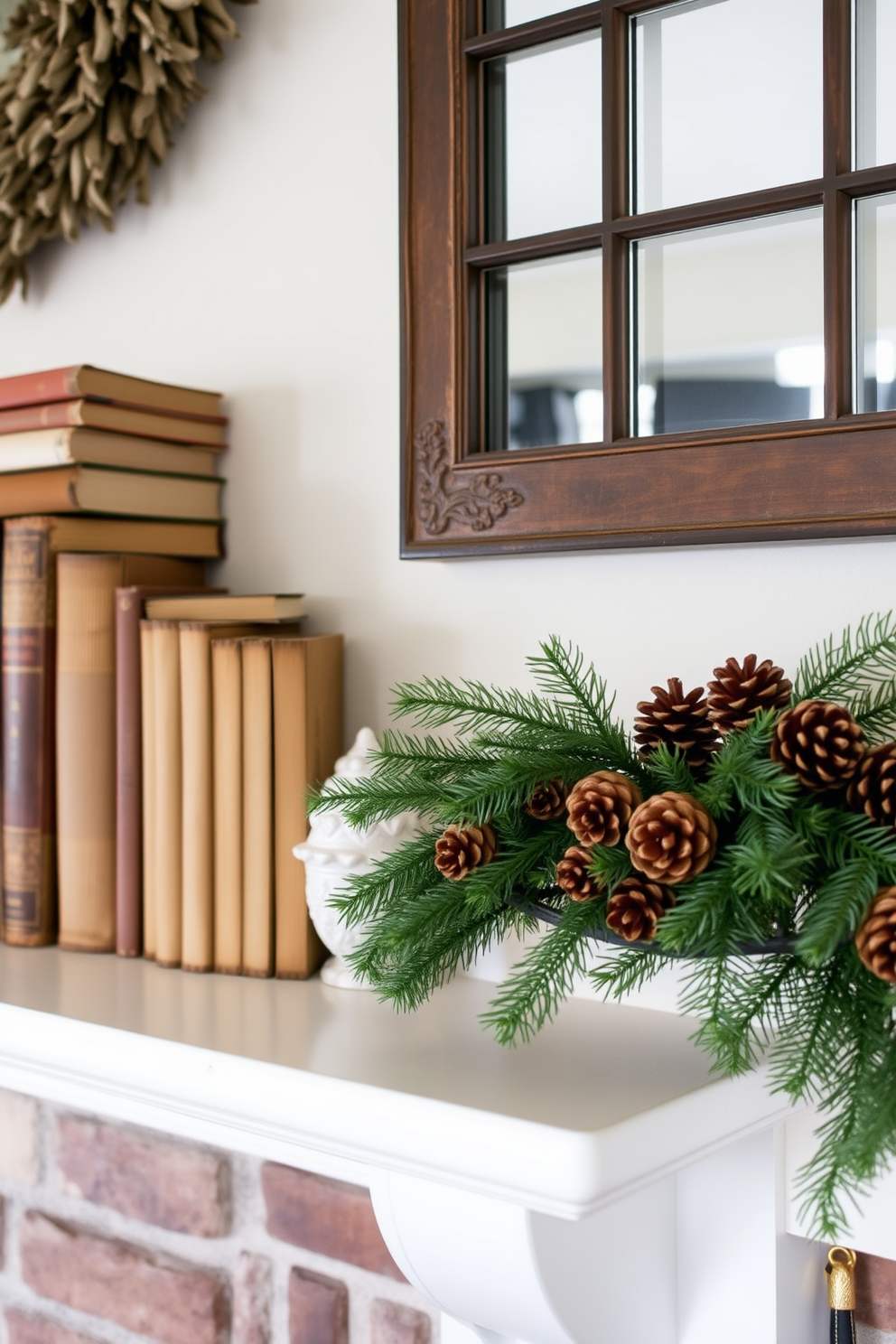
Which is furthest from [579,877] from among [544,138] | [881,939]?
[544,138]

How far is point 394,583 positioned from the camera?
34.9 inches

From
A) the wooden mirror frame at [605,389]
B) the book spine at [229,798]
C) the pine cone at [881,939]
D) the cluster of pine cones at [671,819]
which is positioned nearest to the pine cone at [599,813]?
the cluster of pine cones at [671,819]

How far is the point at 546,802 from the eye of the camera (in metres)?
0.63

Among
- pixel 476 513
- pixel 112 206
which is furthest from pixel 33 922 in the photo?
pixel 112 206

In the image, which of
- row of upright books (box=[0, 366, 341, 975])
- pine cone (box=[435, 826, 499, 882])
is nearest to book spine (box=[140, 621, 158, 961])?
row of upright books (box=[0, 366, 341, 975])

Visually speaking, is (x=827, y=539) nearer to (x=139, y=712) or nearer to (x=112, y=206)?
(x=139, y=712)

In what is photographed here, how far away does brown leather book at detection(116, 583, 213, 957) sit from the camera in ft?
2.86

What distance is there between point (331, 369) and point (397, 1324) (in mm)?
682

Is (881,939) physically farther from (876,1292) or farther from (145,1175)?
(145,1175)

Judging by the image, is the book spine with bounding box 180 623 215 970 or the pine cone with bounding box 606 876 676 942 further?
the book spine with bounding box 180 623 215 970

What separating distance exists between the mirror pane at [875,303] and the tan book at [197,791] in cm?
43

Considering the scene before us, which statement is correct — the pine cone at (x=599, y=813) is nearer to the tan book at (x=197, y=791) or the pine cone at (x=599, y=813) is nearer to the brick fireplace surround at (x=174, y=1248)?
the tan book at (x=197, y=791)

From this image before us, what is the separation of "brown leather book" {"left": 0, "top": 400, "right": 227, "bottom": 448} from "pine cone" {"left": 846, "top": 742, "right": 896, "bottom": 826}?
0.57 meters

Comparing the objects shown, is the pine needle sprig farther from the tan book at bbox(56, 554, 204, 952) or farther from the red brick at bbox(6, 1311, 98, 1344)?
the red brick at bbox(6, 1311, 98, 1344)
